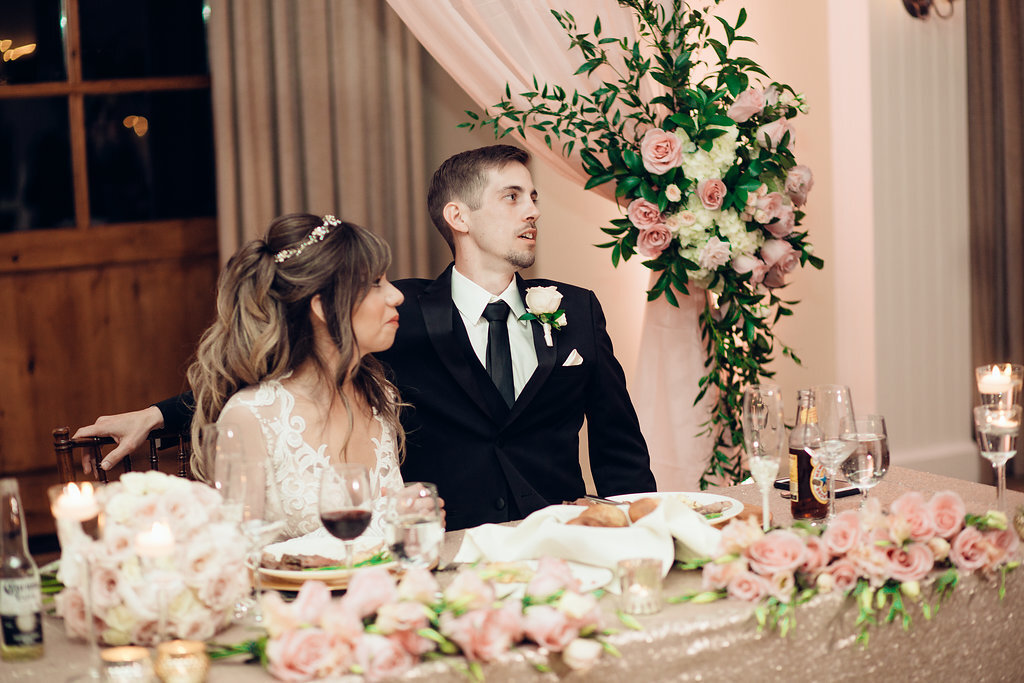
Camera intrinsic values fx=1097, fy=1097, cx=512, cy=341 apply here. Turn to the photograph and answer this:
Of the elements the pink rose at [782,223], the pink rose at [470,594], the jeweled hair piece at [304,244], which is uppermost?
the pink rose at [782,223]

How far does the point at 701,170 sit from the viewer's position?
2.82 metres

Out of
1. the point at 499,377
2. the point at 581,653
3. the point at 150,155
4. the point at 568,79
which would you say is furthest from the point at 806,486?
the point at 150,155

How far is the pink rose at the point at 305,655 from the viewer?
1.20m

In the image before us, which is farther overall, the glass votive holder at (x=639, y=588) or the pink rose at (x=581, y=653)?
the glass votive holder at (x=639, y=588)

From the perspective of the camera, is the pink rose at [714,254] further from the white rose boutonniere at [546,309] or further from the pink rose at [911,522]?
the pink rose at [911,522]

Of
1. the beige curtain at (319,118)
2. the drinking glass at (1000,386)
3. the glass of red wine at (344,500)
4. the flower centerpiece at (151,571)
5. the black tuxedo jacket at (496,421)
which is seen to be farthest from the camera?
the beige curtain at (319,118)

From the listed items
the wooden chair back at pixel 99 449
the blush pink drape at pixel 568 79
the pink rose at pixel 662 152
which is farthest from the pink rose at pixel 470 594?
the blush pink drape at pixel 568 79

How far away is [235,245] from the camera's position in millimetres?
3543

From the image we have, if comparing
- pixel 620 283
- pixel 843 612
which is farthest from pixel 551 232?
pixel 843 612

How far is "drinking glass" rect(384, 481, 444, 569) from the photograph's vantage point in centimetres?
139

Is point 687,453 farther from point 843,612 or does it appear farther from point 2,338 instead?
point 2,338

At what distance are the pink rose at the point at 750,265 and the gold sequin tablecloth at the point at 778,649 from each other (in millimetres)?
1400

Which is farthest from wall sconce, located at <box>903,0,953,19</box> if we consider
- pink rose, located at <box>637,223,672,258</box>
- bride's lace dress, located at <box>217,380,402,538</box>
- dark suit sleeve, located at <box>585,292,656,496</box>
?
bride's lace dress, located at <box>217,380,402,538</box>

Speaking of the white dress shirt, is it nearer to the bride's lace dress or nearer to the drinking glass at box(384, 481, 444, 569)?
the bride's lace dress
